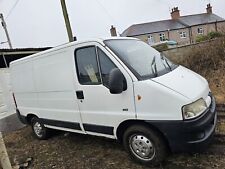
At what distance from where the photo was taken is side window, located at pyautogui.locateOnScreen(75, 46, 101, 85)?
4699mm

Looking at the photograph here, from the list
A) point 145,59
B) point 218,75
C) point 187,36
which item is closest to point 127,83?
point 145,59

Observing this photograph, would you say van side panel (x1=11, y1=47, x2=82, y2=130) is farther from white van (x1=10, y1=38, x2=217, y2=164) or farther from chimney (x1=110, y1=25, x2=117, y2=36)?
chimney (x1=110, y1=25, x2=117, y2=36)

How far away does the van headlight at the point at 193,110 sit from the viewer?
375cm

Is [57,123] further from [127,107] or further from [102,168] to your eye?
[127,107]

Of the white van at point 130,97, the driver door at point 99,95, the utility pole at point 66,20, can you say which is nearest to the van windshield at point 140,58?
the white van at point 130,97

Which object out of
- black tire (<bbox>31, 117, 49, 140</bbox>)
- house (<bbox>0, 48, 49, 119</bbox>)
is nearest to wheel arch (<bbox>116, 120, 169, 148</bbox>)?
black tire (<bbox>31, 117, 49, 140</bbox>)

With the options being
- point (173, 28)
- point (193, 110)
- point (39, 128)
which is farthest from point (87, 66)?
point (173, 28)

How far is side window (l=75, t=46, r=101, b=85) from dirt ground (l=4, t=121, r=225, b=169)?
1476 millimetres

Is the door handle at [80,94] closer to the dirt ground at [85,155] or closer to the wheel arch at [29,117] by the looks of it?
the dirt ground at [85,155]

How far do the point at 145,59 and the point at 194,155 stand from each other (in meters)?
1.86

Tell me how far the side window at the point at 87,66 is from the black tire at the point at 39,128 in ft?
7.80

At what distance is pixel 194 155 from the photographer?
4414 millimetres

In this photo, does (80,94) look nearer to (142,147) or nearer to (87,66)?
(87,66)

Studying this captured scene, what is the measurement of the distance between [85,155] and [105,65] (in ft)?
6.43
